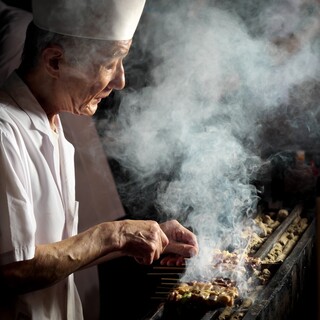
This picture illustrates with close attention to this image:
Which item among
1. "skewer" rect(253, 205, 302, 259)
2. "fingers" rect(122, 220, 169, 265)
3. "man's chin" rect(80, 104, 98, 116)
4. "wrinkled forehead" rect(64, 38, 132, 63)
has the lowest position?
"skewer" rect(253, 205, 302, 259)

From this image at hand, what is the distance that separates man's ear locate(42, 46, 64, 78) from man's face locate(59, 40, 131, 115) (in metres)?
0.03

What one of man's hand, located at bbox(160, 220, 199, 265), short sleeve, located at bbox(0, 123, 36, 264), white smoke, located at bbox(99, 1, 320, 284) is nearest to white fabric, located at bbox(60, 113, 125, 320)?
white smoke, located at bbox(99, 1, 320, 284)

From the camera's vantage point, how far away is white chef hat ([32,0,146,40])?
307 centimetres

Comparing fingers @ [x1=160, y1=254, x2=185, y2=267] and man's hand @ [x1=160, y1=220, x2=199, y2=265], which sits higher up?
man's hand @ [x1=160, y1=220, x2=199, y2=265]

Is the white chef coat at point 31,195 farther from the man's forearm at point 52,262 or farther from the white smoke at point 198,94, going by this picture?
the white smoke at point 198,94

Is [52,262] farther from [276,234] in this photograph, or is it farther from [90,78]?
[276,234]

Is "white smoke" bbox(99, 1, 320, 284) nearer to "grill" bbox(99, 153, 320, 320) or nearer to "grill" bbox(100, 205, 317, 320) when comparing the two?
"grill" bbox(99, 153, 320, 320)

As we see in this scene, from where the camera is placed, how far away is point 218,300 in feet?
11.4

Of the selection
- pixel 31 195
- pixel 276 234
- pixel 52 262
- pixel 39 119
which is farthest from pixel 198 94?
pixel 52 262

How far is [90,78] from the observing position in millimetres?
3160

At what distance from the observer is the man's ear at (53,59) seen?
3027 mm

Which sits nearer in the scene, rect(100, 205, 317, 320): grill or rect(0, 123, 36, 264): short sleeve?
rect(0, 123, 36, 264): short sleeve

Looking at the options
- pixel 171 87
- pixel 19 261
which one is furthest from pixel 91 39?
pixel 171 87

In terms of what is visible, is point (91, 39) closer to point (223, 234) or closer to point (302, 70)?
point (223, 234)
